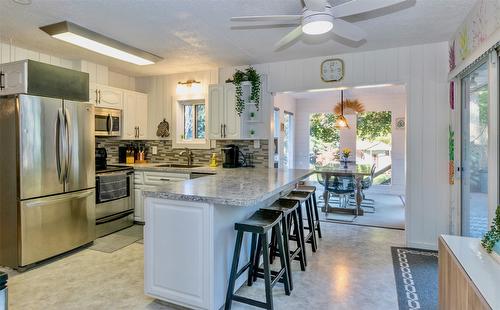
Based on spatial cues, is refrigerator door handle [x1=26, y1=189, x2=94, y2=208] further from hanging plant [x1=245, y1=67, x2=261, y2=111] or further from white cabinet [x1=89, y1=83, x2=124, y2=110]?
hanging plant [x1=245, y1=67, x2=261, y2=111]

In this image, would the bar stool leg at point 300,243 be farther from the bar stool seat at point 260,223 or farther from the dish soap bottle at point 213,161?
the dish soap bottle at point 213,161

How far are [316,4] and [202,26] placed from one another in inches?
57.2

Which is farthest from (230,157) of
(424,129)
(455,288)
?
(455,288)

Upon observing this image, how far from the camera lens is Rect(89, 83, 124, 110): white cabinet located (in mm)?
4293

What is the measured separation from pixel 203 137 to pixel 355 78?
8.44 ft

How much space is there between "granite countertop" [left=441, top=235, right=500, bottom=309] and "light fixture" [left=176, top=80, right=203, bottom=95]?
399 cm

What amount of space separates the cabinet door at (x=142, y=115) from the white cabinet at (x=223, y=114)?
1357 mm

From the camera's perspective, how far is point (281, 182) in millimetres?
2783

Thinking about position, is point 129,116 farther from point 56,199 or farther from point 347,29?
point 347,29

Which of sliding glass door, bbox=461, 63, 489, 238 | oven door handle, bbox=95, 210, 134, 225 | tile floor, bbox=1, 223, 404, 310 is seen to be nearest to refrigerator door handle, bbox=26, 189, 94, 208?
oven door handle, bbox=95, 210, 134, 225

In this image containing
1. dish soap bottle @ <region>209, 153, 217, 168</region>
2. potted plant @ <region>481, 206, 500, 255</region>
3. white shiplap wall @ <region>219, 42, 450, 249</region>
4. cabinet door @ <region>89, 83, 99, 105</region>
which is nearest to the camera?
potted plant @ <region>481, 206, 500, 255</region>

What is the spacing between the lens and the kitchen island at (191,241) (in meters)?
2.15

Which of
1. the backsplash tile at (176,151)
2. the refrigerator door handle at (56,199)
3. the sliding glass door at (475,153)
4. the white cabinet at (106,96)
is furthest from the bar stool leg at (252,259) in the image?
the white cabinet at (106,96)

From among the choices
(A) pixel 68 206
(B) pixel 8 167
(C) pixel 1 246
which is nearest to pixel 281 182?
(A) pixel 68 206
